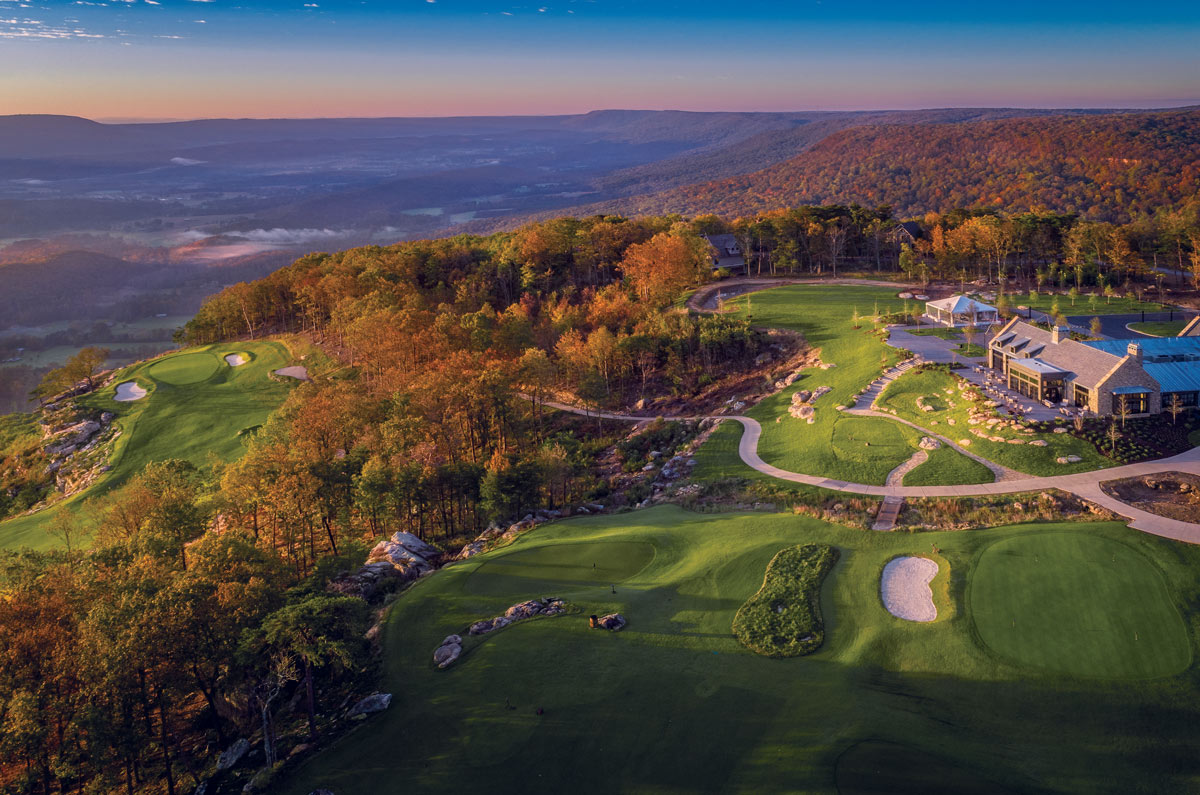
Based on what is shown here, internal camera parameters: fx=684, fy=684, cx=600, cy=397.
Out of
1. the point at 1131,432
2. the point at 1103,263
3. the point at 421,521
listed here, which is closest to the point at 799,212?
the point at 1103,263

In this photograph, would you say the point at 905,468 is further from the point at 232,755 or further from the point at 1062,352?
the point at 232,755

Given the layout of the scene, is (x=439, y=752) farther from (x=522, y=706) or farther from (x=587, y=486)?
(x=587, y=486)

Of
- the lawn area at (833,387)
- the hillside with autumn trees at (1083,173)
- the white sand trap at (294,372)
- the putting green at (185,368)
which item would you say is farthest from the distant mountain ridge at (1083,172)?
the putting green at (185,368)

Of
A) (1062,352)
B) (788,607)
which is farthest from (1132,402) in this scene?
(788,607)

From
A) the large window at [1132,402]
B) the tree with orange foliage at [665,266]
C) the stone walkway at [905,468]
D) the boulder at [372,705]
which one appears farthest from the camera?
the tree with orange foliage at [665,266]

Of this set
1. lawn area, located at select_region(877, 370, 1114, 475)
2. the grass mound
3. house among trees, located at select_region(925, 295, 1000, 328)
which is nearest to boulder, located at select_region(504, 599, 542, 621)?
the grass mound

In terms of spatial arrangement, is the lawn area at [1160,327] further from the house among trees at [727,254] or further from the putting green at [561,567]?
the putting green at [561,567]
